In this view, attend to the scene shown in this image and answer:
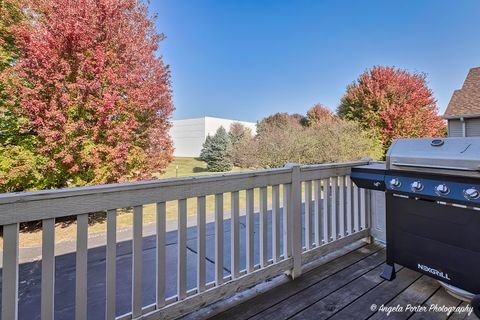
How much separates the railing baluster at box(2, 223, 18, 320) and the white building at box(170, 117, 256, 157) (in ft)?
64.4

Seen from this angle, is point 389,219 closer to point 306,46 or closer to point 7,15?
point 7,15

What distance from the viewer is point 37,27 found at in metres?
4.70

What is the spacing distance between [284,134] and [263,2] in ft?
15.7


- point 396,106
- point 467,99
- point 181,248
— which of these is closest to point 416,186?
point 181,248

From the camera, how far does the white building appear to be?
69.4ft

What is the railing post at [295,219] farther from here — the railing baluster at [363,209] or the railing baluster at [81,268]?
the railing baluster at [81,268]

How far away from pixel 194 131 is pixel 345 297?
20754mm

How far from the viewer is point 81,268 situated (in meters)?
1.31

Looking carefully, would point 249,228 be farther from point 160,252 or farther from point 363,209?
point 363,209

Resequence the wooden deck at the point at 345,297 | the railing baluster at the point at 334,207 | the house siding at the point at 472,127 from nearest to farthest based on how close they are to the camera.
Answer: the wooden deck at the point at 345,297
the railing baluster at the point at 334,207
the house siding at the point at 472,127

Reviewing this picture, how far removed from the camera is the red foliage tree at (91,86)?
14.7 ft

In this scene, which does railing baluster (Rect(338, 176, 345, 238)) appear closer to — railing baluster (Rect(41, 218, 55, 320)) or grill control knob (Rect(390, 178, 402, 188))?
grill control knob (Rect(390, 178, 402, 188))

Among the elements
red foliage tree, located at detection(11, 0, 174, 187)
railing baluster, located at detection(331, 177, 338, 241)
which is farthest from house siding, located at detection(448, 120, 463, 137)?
red foliage tree, located at detection(11, 0, 174, 187)

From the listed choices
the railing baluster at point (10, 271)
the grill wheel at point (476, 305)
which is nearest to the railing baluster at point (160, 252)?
the railing baluster at point (10, 271)
